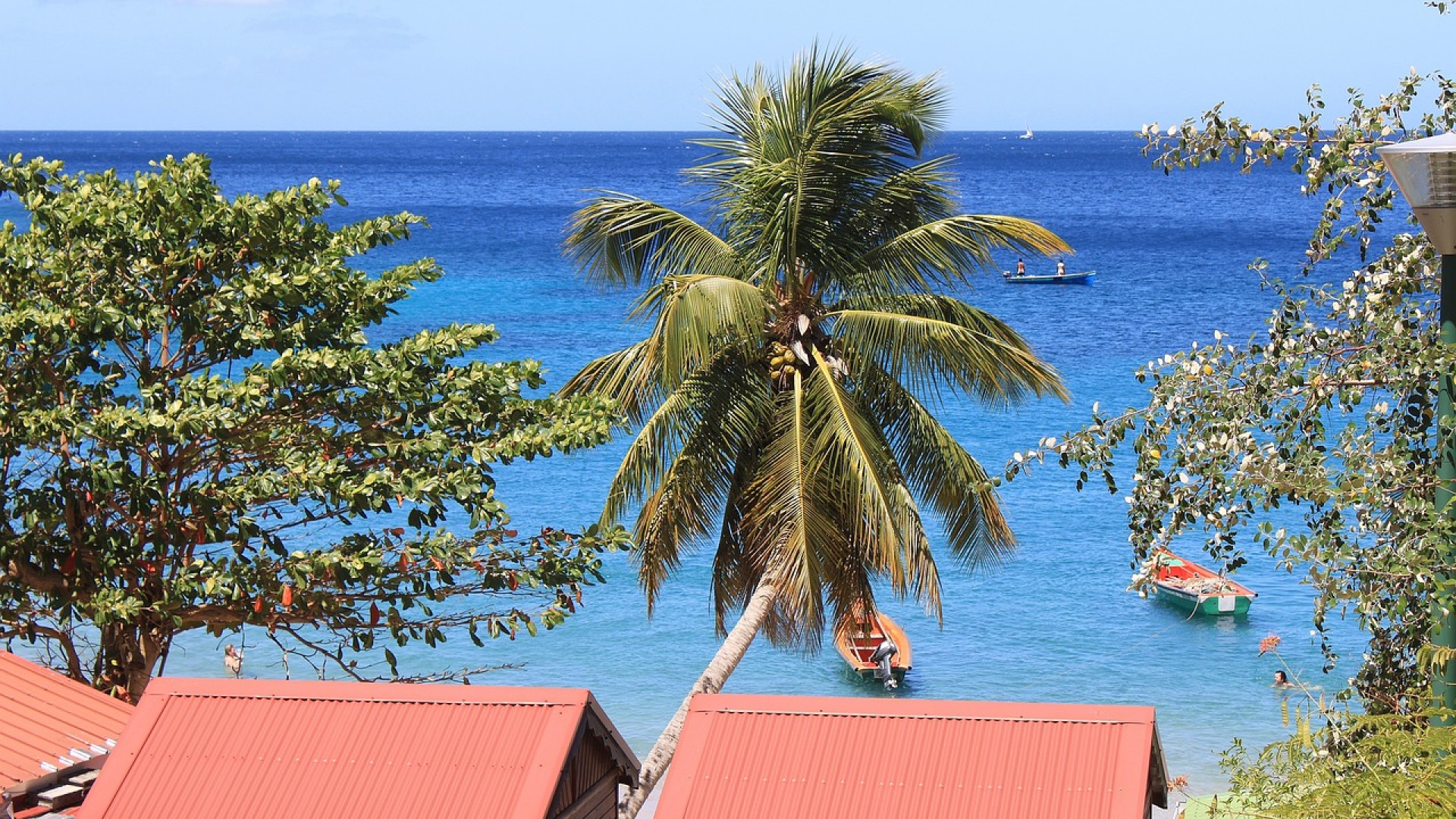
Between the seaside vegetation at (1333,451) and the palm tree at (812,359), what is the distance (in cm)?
536

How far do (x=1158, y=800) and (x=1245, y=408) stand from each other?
1886 millimetres

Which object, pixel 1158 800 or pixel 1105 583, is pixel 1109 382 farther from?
pixel 1158 800

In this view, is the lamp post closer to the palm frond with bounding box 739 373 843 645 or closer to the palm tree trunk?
the palm tree trunk

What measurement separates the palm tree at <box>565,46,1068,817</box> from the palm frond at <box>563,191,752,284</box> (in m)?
0.02

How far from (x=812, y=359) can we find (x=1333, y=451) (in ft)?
23.6

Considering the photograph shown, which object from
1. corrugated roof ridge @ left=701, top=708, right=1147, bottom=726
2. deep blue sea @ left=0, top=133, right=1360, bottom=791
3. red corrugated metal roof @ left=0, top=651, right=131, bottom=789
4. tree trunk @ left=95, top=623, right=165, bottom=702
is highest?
corrugated roof ridge @ left=701, top=708, right=1147, bottom=726

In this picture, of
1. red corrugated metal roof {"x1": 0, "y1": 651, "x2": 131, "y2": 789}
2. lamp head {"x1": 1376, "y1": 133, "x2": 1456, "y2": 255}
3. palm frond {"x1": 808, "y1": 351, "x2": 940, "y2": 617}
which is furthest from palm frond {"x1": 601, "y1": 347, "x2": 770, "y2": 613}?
lamp head {"x1": 1376, "y1": 133, "x2": 1456, "y2": 255}

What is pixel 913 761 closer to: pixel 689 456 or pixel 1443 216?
pixel 1443 216

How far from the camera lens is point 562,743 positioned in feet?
21.2

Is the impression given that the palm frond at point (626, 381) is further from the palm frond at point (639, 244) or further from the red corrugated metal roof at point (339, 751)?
the red corrugated metal roof at point (339, 751)

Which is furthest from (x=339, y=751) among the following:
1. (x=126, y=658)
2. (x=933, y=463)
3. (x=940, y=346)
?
(x=933, y=463)

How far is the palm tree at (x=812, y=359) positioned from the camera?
499 inches

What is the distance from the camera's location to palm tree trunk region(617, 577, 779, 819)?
11.2 meters

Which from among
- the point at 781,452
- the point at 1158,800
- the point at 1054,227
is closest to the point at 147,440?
the point at 781,452
